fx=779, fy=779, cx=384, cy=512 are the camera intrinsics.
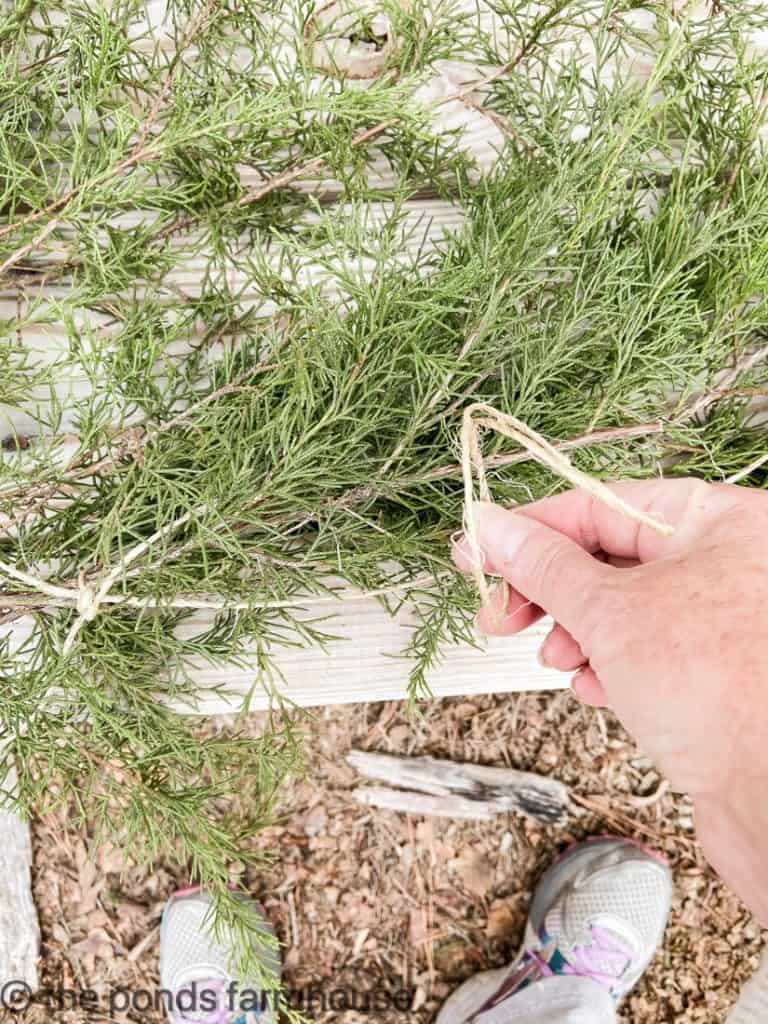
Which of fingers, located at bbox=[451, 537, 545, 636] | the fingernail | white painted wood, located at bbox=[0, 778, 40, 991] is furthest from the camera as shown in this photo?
white painted wood, located at bbox=[0, 778, 40, 991]

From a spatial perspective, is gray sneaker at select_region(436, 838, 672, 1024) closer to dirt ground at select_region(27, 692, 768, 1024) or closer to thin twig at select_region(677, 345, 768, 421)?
dirt ground at select_region(27, 692, 768, 1024)

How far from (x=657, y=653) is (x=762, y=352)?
1.94ft

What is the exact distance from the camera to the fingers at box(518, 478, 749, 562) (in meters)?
0.87

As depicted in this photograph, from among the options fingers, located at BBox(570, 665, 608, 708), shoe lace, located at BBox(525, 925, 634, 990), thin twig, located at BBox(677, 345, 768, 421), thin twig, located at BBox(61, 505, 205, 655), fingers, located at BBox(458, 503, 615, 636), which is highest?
thin twig, located at BBox(677, 345, 768, 421)

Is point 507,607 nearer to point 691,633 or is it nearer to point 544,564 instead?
point 544,564

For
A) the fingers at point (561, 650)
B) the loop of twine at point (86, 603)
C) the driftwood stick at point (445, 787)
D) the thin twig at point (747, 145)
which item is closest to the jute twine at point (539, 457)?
the fingers at point (561, 650)

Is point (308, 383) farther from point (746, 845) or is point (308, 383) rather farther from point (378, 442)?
point (746, 845)

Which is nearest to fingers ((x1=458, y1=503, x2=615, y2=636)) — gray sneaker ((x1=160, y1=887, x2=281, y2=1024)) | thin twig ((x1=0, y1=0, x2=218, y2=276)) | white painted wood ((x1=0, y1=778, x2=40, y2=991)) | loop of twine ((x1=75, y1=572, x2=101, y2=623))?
loop of twine ((x1=75, y1=572, x2=101, y2=623))

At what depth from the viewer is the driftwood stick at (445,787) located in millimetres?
1681

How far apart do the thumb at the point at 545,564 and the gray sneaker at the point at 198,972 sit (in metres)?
1.08

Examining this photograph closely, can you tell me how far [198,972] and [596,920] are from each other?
890 millimetres

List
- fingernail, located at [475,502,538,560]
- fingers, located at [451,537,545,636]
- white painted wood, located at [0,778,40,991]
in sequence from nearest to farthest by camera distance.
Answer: fingernail, located at [475,502,538,560]
fingers, located at [451,537,545,636]
white painted wood, located at [0,778,40,991]

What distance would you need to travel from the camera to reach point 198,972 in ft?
5.53

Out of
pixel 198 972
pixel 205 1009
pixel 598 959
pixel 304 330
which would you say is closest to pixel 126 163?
pixel 304 330
